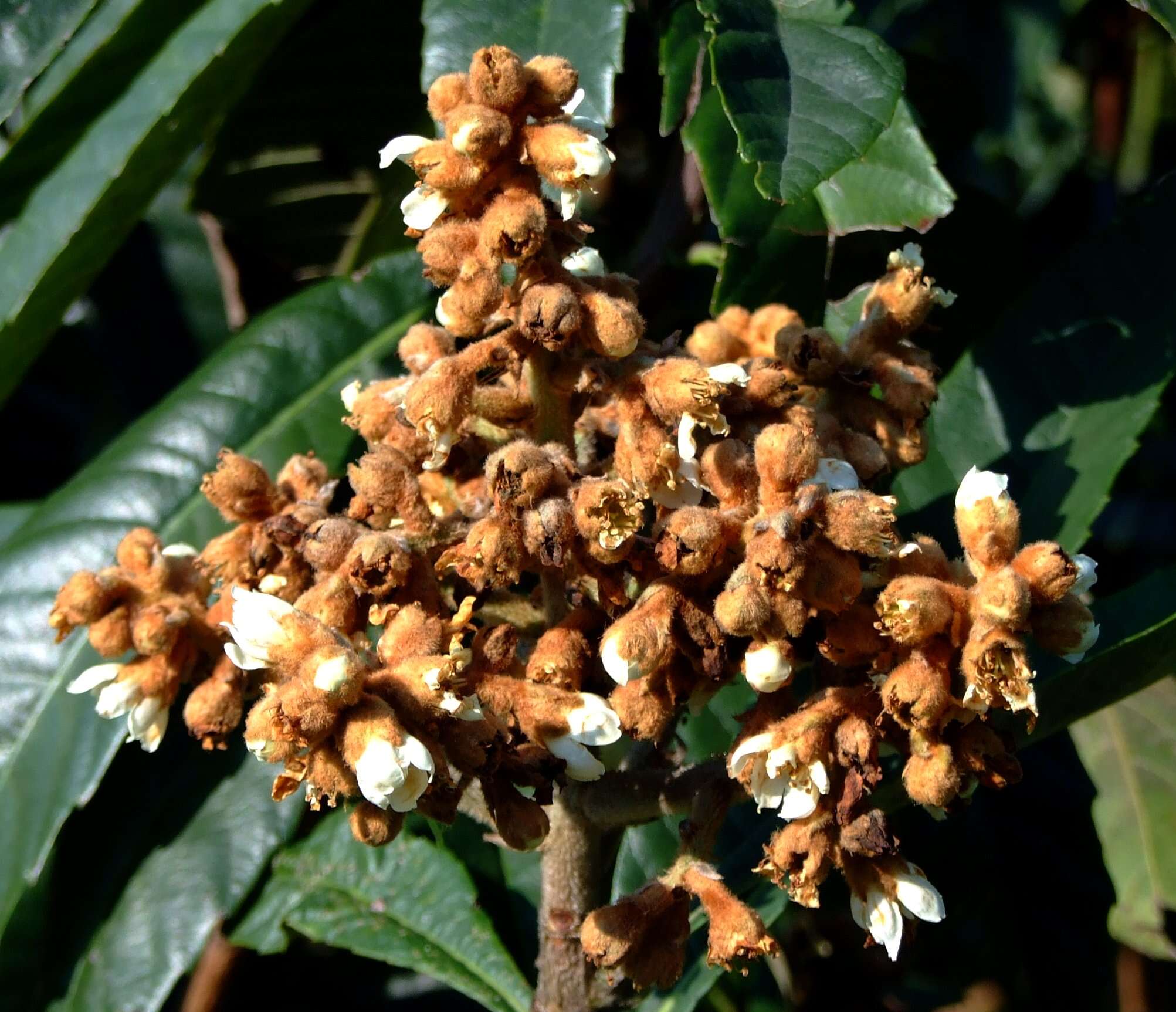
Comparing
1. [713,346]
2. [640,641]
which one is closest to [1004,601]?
[640,641]

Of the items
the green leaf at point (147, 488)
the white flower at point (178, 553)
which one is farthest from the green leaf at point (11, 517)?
the white flower at point (178, 553)

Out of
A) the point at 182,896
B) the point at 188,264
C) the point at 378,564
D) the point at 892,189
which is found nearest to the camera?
the point at 378,564

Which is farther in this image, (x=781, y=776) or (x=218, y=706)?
(x=218, y=706)

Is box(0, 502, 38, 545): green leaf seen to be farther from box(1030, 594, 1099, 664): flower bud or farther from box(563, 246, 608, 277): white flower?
box(1030, 594, 1099, 664): flower bud

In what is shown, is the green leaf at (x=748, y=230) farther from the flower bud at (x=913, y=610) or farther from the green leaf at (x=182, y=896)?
the green leaf at (x=182, y=896)

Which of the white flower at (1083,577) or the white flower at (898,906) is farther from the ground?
the white flower at (1083,577)

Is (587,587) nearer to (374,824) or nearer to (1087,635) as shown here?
(374,824)

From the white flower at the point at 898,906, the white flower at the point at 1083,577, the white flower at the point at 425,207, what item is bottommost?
the white flower at the point at 898,906
